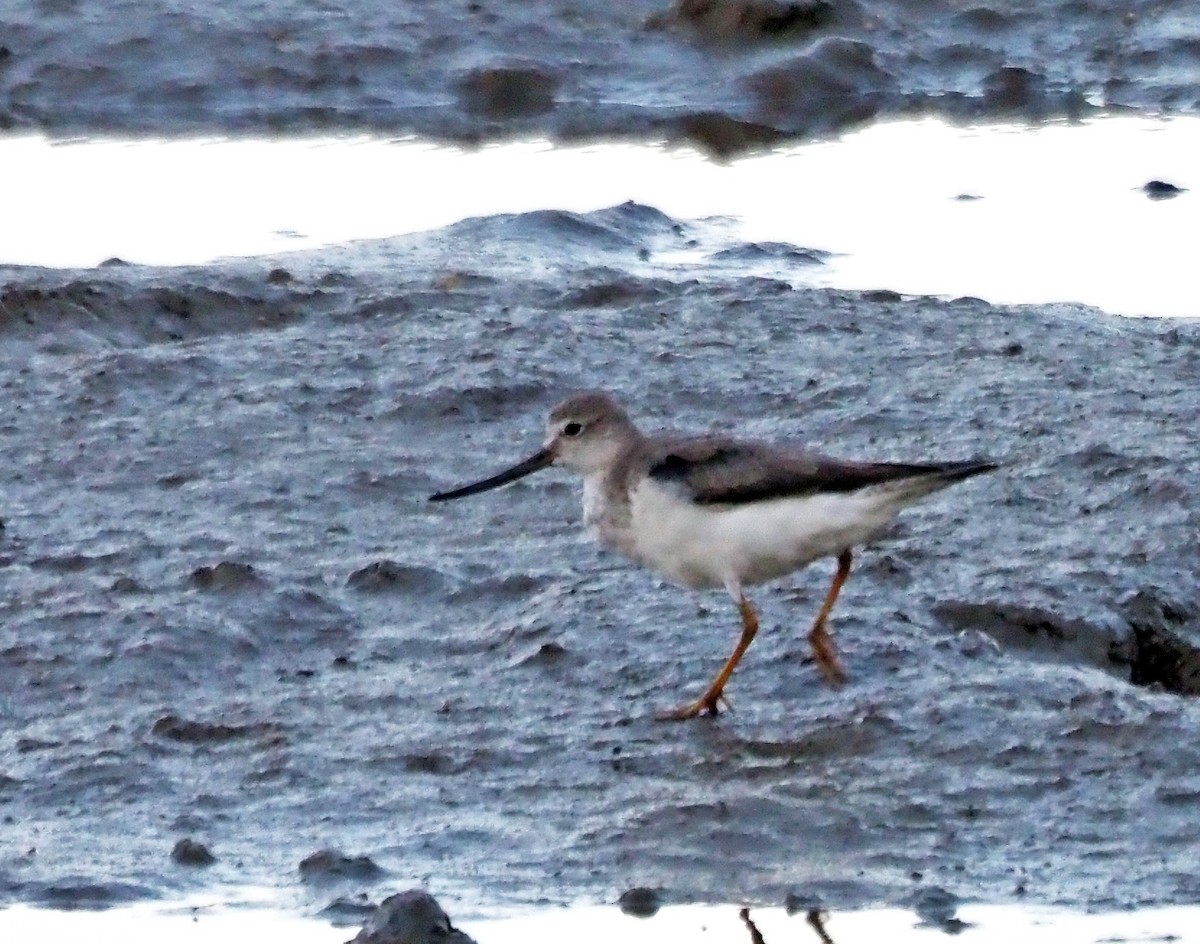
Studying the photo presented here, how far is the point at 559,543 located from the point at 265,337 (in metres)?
2.14

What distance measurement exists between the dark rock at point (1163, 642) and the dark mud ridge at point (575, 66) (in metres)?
6.52

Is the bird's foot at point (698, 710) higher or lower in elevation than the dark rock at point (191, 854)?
higher

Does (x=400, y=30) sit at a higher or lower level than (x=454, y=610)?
higher

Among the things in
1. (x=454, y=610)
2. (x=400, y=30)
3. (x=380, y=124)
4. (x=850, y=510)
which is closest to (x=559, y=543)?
(x=454, y=610)

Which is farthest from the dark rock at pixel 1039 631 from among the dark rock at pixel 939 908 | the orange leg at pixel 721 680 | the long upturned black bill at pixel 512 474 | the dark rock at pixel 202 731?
the dark rock at pixel 202 731

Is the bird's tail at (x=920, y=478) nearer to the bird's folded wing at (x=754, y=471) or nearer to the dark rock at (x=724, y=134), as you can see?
the bird's folded wing at (x=754, y=471)

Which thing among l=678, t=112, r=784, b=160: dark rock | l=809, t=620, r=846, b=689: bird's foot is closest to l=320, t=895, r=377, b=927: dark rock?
l=809, t=620, r=846, b=689: bird's foot

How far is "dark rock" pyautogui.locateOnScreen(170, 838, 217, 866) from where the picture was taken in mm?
5082

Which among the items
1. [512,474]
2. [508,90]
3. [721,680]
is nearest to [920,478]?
[721,680]

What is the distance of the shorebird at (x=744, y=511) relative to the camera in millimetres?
5898

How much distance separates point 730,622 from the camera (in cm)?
657

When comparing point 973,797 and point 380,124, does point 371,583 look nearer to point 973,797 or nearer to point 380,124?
point 973,797

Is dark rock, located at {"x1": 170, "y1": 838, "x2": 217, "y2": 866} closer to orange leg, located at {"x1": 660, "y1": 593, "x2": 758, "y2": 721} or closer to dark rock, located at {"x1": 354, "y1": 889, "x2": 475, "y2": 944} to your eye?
dark rock, located at {"x1": 354, "y1": 889, "x2": 475, "y2": 944}

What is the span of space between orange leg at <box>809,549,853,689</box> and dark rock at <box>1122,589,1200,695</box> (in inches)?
31.5
